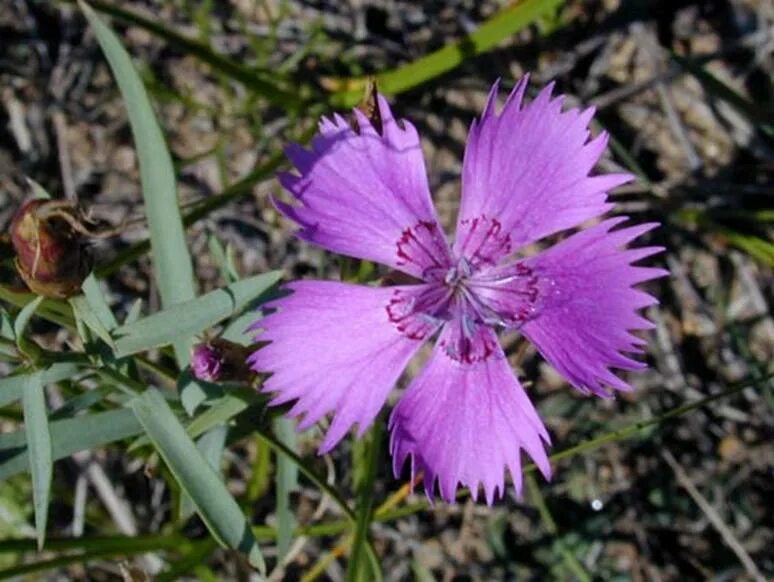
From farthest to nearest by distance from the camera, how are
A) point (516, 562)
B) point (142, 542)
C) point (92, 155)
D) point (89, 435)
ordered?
point (92, 155)
point (516, 562)
point (142, 542)
point (89, 435)

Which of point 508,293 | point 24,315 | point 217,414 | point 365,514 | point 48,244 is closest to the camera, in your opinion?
point 48,244

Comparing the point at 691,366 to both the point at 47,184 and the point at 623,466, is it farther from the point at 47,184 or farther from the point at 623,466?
the point at 47,184

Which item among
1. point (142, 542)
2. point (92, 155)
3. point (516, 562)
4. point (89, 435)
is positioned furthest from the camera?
point (92, 155)

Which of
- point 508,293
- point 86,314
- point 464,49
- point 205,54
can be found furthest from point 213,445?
point 464,49

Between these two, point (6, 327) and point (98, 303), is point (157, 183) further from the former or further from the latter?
point (6, 327)

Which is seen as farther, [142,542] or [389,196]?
[142,542]

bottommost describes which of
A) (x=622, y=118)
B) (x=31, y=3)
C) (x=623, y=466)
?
(x=623, y=466)

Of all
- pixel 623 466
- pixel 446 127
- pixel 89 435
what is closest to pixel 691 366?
pixel 623 466
